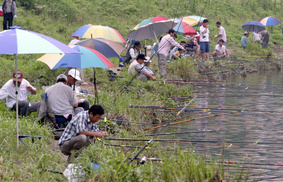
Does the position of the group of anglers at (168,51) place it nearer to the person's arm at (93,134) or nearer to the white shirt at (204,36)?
the white shirt at (204,36)

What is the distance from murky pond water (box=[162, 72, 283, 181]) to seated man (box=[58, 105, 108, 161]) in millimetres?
1503

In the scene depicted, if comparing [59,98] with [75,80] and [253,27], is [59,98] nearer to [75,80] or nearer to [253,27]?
[75,80]

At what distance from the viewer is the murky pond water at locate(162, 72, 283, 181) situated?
6.80 metres

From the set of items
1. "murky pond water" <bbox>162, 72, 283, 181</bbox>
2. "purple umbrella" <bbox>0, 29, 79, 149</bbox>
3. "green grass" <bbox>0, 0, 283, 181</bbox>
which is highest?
"purple umbrella" <bbox>0, 29, 79, 149</bbox>

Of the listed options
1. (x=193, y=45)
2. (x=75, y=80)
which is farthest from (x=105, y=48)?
(x=193, y=45)

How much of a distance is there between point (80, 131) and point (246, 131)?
13.4ft

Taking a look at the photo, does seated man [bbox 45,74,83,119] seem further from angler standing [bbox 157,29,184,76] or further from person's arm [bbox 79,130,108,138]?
angler standing [bbox 157,29,184,76]

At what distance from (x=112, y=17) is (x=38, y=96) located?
12636 mm

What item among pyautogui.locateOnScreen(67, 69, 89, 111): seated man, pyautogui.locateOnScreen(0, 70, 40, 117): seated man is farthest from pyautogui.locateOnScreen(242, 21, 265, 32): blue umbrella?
pyautogui.locateOnScreen(0, 70, 40, 117): seated man

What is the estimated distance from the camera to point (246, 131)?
8859mm

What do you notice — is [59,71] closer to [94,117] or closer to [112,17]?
[94,117]

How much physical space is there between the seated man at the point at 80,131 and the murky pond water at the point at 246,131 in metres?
1.50

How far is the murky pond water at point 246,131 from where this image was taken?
22.3 feet

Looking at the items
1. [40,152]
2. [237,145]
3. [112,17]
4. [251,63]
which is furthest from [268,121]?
[112,17]
